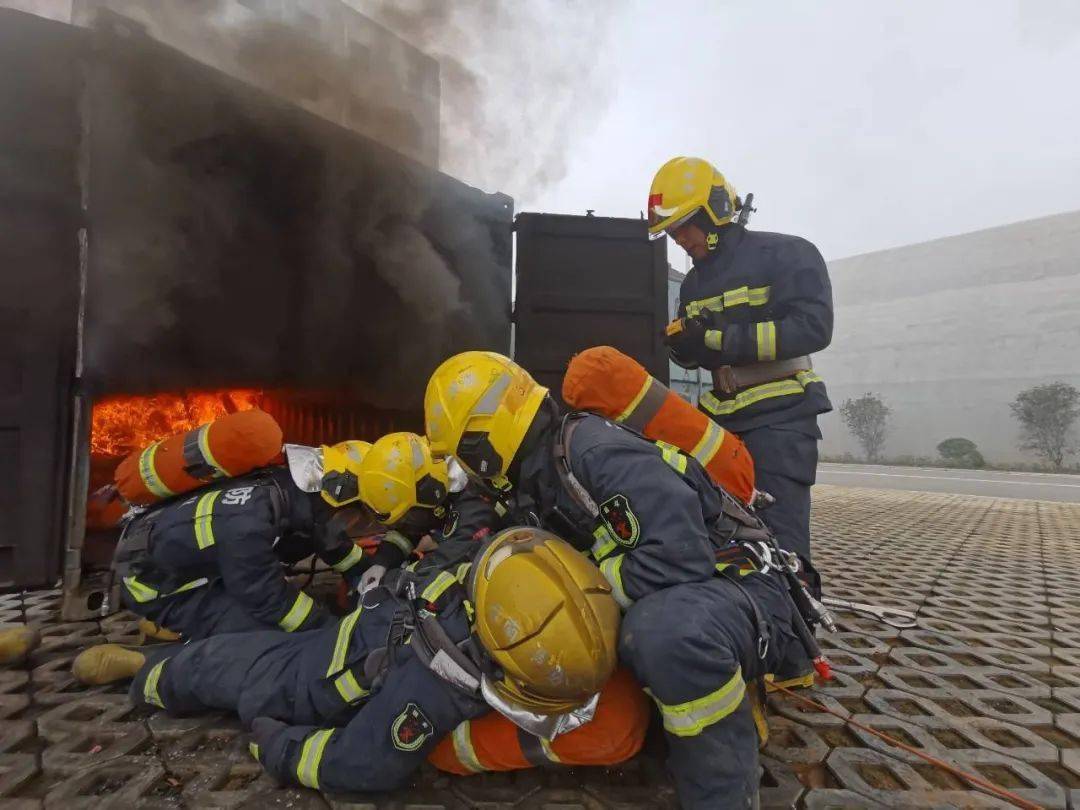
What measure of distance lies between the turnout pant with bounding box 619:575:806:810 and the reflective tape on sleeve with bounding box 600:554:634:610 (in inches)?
4.3

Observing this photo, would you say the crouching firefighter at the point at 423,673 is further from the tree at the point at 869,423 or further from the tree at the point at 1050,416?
the tree at the point at 869,423

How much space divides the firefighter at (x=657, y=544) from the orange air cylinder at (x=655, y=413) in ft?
0.70

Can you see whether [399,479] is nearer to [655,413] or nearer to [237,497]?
[237,497]

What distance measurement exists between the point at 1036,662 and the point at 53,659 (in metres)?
4.28

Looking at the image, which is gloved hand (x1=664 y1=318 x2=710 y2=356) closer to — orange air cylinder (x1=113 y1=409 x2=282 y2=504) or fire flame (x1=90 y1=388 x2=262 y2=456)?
orange air cylinder (x1=113 y1=409 x2=282 y2=504)

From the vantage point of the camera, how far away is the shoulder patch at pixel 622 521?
5.70 feet

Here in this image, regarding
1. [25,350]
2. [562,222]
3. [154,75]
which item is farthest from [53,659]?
[562,222]

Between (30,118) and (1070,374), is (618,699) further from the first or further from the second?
(1070,374)

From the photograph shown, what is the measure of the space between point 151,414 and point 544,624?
12.8ft

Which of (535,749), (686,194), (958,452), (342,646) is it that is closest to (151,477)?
(342,646)

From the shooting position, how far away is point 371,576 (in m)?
3.07

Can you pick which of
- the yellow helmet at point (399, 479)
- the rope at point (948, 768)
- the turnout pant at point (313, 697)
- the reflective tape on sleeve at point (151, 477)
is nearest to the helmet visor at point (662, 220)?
the yellow helmet at point (399, 479)

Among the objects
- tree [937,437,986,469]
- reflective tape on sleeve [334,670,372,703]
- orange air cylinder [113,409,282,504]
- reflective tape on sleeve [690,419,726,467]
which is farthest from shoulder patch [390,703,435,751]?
tree [937,437,986,469]

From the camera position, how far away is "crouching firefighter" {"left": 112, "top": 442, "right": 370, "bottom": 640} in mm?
2611
